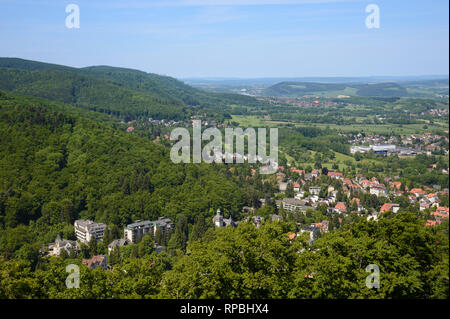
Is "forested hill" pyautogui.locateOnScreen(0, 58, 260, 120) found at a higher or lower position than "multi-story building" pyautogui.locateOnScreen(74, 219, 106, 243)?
higher

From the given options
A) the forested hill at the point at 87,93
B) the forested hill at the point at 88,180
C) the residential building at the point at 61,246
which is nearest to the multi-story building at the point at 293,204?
the forested hill at the point at 88,180

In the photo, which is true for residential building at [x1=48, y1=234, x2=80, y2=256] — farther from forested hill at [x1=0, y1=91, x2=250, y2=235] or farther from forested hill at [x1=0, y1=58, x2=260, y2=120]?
forested hill at [x1=0, y1=58, x2=260, y2=120]

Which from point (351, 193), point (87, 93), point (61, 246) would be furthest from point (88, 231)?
point (87, 93)

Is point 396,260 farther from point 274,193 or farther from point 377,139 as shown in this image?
point 377,139

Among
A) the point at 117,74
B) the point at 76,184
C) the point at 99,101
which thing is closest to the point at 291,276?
the point at 76,184

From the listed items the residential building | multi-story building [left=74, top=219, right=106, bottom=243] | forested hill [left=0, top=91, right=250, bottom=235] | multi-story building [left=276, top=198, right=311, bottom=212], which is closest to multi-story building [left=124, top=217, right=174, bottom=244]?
forested hill [left=0, top=91, right=250, bottom=235]

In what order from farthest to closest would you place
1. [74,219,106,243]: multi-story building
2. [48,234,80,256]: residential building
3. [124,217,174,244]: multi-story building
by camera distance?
[124,217,174,244]: multi-story building
[74,219,106,243]: multi-story building
[48,234,80,256]: residential building
